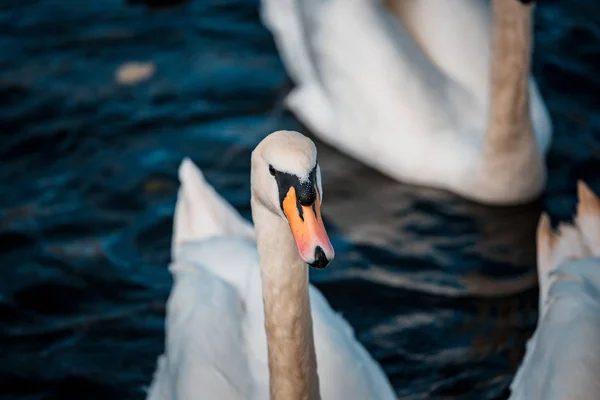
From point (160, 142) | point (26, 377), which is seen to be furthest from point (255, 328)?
point (160, 142)

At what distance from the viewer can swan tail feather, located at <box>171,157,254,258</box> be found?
5.43 meters

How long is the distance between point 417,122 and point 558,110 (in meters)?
1.16

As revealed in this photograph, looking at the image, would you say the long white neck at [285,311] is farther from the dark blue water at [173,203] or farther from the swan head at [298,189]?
the dark blue water at [173,203]

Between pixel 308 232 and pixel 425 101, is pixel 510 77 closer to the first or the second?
pixel 425 101

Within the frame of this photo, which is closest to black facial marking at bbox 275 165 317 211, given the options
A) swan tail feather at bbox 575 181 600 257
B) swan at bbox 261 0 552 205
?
swan tail feather at bbox 575 181 600 257

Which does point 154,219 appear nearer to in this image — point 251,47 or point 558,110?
point 251,47

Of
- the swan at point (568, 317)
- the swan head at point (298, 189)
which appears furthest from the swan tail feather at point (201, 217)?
the swan head at point (298, 189)

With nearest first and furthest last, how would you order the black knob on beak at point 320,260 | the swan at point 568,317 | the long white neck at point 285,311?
the black knob on beak at point 320,260 < the long white neck at point 285,311 < the swan at point 568,317

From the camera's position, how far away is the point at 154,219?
669 cm

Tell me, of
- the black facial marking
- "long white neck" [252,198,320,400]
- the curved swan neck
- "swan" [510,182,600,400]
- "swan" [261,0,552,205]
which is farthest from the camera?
"swan" [261,0,552,205]

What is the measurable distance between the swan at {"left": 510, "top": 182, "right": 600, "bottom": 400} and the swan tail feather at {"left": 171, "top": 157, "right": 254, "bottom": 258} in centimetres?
143

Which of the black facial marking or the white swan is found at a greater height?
the black facial marking

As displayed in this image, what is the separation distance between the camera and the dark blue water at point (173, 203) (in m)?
5.73

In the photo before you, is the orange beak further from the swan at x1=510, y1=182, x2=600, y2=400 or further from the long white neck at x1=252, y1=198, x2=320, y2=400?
the swan at x1=510, y1=182, x2=600, y2=400
